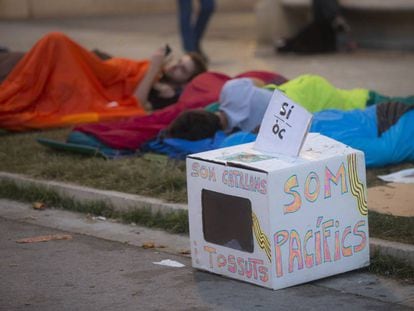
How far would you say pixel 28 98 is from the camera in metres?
8.57

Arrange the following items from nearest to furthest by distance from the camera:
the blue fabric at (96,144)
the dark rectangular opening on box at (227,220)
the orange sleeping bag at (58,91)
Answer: the dark rectangular opening on box at (227,220)
the blue fabric at (96,144)
the orange sleeping bag at (58,91)

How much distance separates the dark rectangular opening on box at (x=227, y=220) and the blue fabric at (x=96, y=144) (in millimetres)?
2474

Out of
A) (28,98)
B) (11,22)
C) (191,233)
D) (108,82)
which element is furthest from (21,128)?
(11,22)

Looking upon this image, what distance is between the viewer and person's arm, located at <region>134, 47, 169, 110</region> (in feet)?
29.7

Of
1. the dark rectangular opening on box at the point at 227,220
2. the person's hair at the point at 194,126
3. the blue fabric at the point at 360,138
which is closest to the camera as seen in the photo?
the dark rectangular opening on box at the point at 227,220

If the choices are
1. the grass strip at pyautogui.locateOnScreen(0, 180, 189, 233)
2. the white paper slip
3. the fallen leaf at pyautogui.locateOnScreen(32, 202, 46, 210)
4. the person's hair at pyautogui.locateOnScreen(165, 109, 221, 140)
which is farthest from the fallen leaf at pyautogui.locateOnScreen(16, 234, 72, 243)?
the person's hair at pyautogui.locateOnScreen(165, 109, 221, 140)

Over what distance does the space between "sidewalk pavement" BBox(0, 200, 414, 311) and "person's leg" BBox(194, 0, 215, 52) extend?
6.17 m

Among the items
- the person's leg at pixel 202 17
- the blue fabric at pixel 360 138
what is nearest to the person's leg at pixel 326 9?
the person's leg at pixel 202 17

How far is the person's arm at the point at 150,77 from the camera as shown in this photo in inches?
356

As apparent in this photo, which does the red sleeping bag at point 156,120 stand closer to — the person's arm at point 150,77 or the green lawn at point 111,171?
the green lawn at point 111,171

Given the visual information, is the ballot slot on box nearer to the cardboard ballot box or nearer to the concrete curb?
the cardboard ballot box

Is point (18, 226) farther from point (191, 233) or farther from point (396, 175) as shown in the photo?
point (396, 175)

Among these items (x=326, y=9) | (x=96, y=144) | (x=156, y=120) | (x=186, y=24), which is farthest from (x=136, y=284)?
(x=326, y=9)

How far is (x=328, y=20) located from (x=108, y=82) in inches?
143
